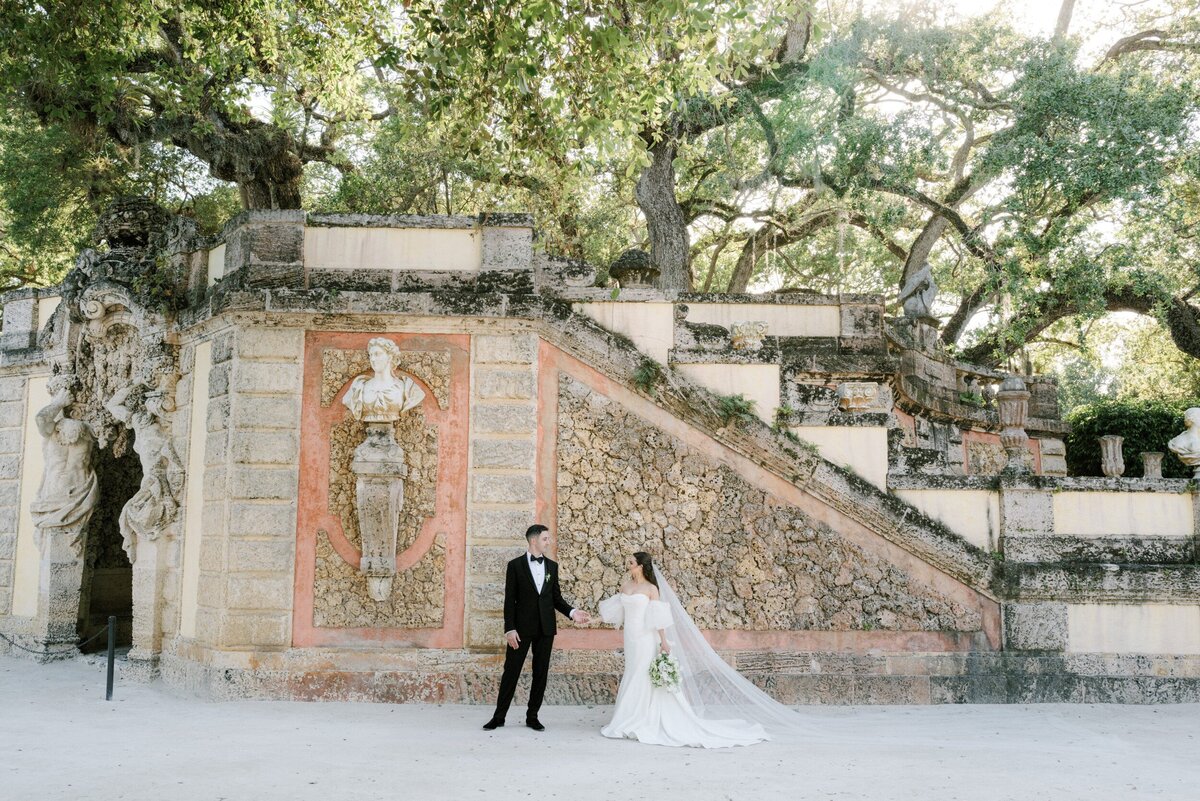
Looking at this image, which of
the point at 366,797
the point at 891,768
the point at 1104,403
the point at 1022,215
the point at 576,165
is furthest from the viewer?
the point at 1104,403

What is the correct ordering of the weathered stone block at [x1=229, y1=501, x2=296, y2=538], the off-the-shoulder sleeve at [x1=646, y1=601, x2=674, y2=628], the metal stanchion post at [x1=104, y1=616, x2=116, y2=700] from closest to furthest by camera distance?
the off-the-shoulder sleeve at [x1=646, y1=601, x2=674, y2=628] → the metal stanchion post at [x1=104, y1=616, x2=116, y2=700] → the weathered stone block at [x1=229, y1=501, x2=296, y2=538]

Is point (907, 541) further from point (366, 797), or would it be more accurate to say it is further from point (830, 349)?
point (366, 797)

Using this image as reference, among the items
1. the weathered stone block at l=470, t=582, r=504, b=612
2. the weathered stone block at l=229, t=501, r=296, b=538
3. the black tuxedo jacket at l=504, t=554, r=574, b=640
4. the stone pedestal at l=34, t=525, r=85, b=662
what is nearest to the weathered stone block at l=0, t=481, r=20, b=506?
the stone pedestal at l=34, t=525, r=85, b=662

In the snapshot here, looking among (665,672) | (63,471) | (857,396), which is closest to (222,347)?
(63,471)

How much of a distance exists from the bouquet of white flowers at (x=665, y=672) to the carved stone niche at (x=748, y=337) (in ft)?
9.42

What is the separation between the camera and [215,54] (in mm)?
10969

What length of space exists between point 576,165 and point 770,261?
11450 millimetres

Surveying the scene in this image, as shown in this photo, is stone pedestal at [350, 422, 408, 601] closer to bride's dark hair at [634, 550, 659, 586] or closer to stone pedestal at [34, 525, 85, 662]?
bride's dark hair at [634, 550, 659, 586]

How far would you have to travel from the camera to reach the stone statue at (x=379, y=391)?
7980mm

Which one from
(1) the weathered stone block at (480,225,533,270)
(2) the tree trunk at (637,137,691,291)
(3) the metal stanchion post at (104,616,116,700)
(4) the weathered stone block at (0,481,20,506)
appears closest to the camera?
(3) the metal stanchion post at (104,616,116,700)

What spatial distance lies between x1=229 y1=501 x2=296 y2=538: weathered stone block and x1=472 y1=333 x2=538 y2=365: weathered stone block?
207 centimetres

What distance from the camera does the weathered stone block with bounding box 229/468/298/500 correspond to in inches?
317

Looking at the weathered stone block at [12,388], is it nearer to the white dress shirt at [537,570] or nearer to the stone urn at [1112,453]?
the white dress shirt at [537,570]

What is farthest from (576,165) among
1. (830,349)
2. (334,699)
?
(334,699)
